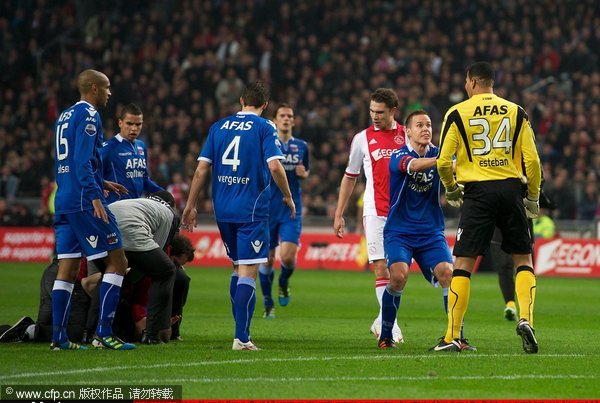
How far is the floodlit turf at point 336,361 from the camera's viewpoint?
748cm

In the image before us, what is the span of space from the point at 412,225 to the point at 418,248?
234 millimetres

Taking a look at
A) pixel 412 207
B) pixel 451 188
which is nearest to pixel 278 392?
pixel 451 188

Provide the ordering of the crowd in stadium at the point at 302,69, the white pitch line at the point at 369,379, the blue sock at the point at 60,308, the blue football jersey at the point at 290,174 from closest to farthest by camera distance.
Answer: the white pitch line at the point at 369,379 < the blue sock at the point at 60,308 < the blue football jersey at the point at 290,174 < the crowd in stadium at the point at 302,69

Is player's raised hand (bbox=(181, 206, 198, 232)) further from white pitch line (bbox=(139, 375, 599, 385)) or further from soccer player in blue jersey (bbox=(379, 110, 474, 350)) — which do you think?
white pitch line (bbox=(139, 375, 599, 385))

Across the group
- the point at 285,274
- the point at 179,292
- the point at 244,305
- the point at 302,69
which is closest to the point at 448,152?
the point at 244,305

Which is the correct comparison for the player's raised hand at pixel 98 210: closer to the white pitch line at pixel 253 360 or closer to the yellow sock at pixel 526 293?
the white pitch line at pixel 253 360

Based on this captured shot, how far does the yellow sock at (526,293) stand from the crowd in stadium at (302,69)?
17087 millimetres

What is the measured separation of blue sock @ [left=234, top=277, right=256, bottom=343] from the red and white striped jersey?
1972mm

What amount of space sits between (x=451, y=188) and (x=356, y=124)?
20699 millimetres

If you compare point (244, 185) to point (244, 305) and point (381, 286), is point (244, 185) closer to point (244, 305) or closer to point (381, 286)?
point (244, 305)

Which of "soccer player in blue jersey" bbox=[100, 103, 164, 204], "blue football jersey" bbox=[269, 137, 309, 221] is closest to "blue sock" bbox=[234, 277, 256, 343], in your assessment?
"soccer player in blue jersey" bbox=[100, 103, 164, 204]

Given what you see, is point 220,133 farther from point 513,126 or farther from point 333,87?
point 333,87

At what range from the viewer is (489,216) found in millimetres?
9484

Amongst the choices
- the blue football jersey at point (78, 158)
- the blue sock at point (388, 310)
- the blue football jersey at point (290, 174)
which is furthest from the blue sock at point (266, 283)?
the blue football jersey at point (78, 158)
